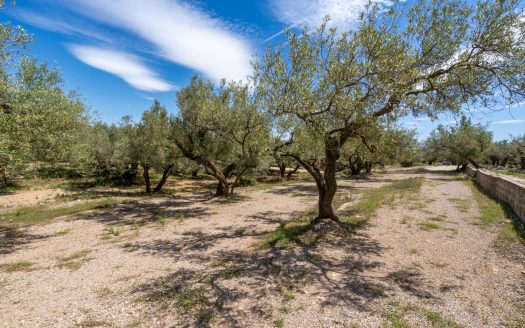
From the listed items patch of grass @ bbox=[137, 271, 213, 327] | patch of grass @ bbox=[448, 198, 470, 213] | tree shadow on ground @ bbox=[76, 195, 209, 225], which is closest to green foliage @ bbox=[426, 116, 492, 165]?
patch of grass @ bbox=[448, 198, 470, 213]

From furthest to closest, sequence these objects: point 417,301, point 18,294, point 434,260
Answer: point 434,260 → point 18,294 → point 417,301

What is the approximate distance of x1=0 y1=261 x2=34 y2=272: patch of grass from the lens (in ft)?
31.2

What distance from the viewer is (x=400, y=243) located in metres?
11.0

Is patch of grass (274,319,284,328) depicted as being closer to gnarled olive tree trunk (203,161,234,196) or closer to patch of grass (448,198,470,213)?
patch of grass (448,198,470,213)

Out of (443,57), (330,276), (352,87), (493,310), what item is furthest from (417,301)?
(443,57)

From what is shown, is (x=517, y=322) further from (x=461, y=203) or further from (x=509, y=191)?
(x=461, y=203)

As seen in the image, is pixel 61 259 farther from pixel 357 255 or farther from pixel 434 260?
pixel 434 260

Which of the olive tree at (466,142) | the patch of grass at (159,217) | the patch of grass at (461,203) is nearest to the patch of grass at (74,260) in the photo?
the patch of grass at (159,217)

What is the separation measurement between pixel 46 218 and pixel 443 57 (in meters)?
22.9

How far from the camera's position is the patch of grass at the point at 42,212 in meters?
17.8

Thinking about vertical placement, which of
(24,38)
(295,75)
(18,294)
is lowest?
(18,294)

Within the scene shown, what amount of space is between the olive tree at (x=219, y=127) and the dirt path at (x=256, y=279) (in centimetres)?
674

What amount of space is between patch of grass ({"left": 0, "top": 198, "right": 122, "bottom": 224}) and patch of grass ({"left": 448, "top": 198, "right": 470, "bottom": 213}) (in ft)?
81.6

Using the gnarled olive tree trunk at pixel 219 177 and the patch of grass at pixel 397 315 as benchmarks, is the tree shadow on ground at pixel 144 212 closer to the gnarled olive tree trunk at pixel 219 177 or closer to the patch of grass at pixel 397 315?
the gnarled olive tree trunk at pixel 219 177
